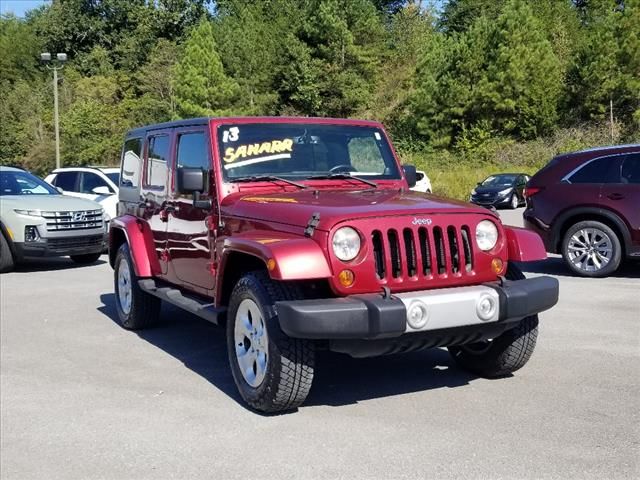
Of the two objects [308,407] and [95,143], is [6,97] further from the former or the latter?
[308,407]

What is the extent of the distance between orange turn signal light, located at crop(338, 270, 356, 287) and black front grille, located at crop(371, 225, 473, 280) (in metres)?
0.17

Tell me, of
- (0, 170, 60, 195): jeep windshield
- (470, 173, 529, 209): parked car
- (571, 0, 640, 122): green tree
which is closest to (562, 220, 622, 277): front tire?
(0, 170, 60, 195): jeep windshield

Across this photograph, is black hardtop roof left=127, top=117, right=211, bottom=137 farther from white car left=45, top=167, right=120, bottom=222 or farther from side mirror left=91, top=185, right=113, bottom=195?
white car left=45, top=167, right=120, bottom=222

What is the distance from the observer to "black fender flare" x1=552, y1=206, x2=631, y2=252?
9680mm

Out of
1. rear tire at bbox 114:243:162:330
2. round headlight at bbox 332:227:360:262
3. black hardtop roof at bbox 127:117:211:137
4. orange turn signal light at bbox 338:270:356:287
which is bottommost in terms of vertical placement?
rear tire at bbox 114:243:162:330

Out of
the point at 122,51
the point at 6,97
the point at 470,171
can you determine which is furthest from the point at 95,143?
the point at 470,171

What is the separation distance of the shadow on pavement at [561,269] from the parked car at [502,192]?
15.4 meters

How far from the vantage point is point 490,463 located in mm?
3900

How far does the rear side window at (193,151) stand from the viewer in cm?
588

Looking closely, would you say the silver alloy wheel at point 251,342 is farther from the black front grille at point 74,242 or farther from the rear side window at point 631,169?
the black front grille at point 74,242

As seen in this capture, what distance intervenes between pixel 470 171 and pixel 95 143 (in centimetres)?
2916

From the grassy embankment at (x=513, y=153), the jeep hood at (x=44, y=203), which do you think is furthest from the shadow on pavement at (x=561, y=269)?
the grassy embankment at (x=513, y=153)

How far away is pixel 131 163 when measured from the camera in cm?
773

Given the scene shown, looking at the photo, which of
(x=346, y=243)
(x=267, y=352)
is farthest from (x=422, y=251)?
(x=267, y=352)
